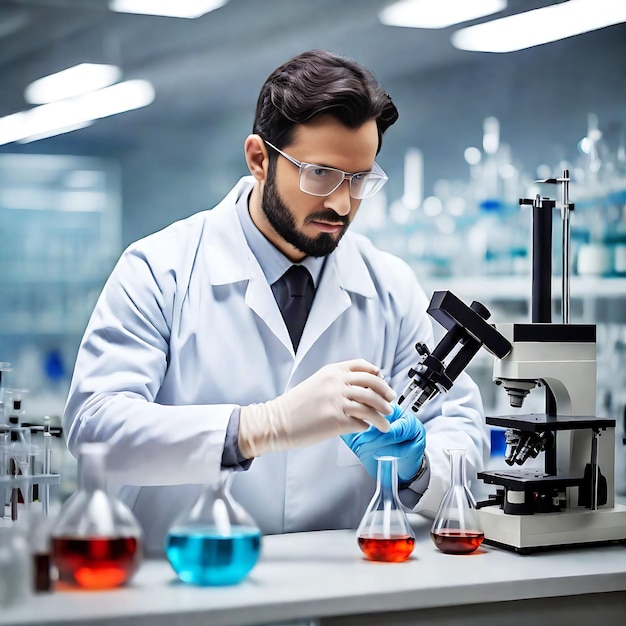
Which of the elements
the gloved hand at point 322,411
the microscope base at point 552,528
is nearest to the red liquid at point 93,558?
the gloved hand at point 322,411

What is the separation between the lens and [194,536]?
49.0 inches

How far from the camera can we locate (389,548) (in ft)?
4.79

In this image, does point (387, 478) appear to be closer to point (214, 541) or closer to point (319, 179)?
point (214, 541)

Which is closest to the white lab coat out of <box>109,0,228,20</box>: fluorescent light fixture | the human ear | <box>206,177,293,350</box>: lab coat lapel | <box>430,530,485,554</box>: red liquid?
<box>206,177,293,350</box>: lab coat lapel

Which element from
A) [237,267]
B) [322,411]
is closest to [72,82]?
[237,267]

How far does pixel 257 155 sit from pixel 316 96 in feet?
0.74

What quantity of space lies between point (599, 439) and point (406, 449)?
37cm

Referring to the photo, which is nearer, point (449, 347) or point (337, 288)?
point (449, 347)

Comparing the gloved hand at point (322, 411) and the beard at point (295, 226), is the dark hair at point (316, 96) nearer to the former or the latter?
the beard at point (295, 226)

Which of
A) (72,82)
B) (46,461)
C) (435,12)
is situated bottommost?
(46,461)

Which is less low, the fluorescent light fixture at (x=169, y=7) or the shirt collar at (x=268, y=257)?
the fluorescent light fixture at (x=169, y=7)

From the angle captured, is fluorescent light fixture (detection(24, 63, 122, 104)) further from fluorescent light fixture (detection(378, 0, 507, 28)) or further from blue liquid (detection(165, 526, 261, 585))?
blue liquid (detection(165, 526, 261, 585))

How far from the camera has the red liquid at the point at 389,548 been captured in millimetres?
1455

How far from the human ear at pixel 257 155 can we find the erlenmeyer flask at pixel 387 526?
2.68 ft
